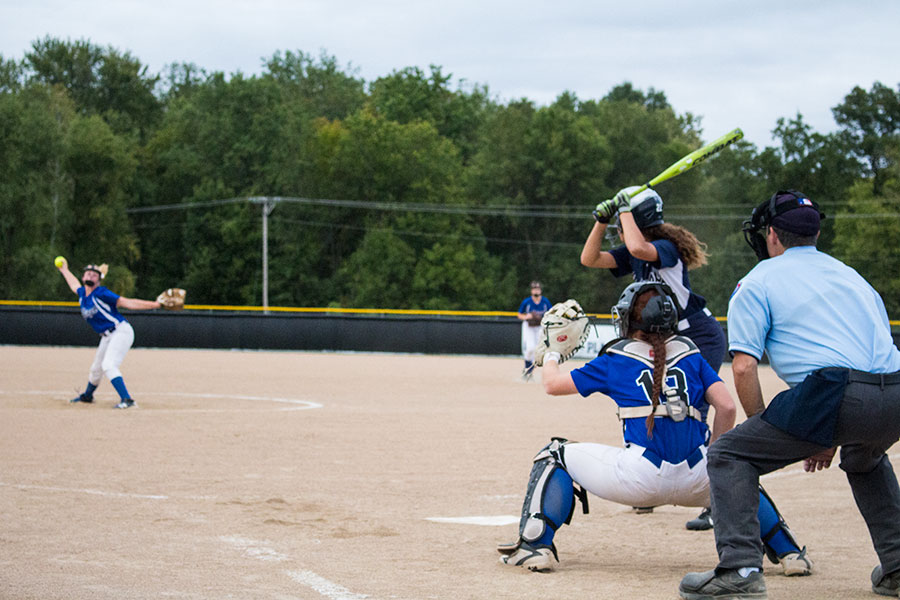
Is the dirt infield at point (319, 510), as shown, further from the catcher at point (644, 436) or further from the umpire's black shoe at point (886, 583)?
the catcher at point (644, 436)

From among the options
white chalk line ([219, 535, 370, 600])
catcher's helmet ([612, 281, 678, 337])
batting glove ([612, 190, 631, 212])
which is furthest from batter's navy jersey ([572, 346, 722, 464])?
white chalk line ([219, 535, 370, 600])

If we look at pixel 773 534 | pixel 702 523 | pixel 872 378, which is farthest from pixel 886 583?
pixel 702 523

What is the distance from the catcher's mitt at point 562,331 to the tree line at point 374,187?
52.8 meters

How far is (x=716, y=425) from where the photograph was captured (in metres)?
5.93

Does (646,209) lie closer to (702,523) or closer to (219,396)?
(702,523)

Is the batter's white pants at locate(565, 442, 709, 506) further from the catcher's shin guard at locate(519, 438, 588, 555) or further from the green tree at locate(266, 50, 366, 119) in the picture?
the green tree at locate(266, 50, 366, 119)

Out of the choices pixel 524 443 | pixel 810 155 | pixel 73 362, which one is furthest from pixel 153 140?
pixel 524 443

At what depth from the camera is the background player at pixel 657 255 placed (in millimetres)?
6879

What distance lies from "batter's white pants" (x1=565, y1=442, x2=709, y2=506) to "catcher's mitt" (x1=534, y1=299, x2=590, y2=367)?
582 millimetres

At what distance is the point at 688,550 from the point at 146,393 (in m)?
13.1

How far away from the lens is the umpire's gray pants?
15.9 ft

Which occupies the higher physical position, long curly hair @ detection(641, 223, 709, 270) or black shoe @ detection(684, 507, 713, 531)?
long curly hair @ detection(641, 223, 709, 270)

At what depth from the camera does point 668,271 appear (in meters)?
7.05

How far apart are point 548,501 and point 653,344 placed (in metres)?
1.01
